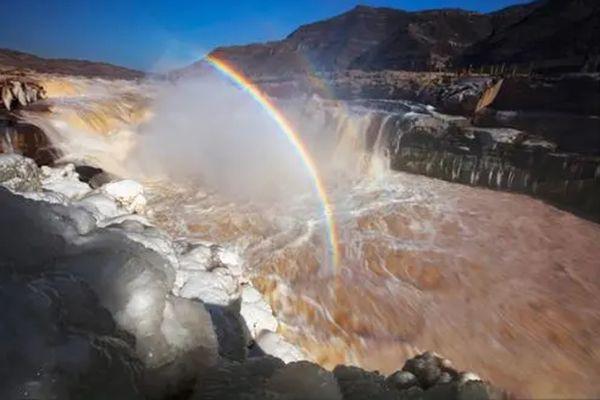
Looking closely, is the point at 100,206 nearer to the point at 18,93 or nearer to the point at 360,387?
the point at 360,387

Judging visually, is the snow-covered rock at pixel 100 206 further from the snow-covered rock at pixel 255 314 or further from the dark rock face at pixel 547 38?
the dark rock face at pixel 547 38

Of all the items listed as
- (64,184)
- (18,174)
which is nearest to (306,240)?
(64,184)

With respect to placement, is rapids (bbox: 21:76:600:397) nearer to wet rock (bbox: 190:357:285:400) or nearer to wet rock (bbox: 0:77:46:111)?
wet rock (bbox: 0:77:46:111)

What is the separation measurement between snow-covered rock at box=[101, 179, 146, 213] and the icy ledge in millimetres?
2822

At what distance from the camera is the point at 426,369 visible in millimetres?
4172

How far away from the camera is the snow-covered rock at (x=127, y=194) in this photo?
6.73m

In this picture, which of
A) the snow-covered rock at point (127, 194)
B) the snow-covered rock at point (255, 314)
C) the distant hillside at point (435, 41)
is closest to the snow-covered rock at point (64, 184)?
the snow-covered rock at point (127, 194)

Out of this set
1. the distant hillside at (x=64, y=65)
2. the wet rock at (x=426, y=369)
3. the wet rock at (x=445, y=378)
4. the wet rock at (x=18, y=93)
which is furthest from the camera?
the distant hillside at (x=64, y=65)

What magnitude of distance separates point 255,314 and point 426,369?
187 cm

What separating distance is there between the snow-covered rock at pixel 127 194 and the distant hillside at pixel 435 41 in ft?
51.5

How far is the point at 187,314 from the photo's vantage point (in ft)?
9.43

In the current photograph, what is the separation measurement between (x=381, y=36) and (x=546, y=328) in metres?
60.5

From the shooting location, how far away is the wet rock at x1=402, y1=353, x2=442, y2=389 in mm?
4012

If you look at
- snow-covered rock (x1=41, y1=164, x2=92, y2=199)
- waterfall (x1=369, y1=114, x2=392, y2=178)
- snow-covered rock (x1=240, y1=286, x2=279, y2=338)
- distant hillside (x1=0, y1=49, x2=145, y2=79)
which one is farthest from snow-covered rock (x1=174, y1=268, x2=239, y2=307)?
distant hillside (x1=0, y1=49, x2=145, y2=79)
